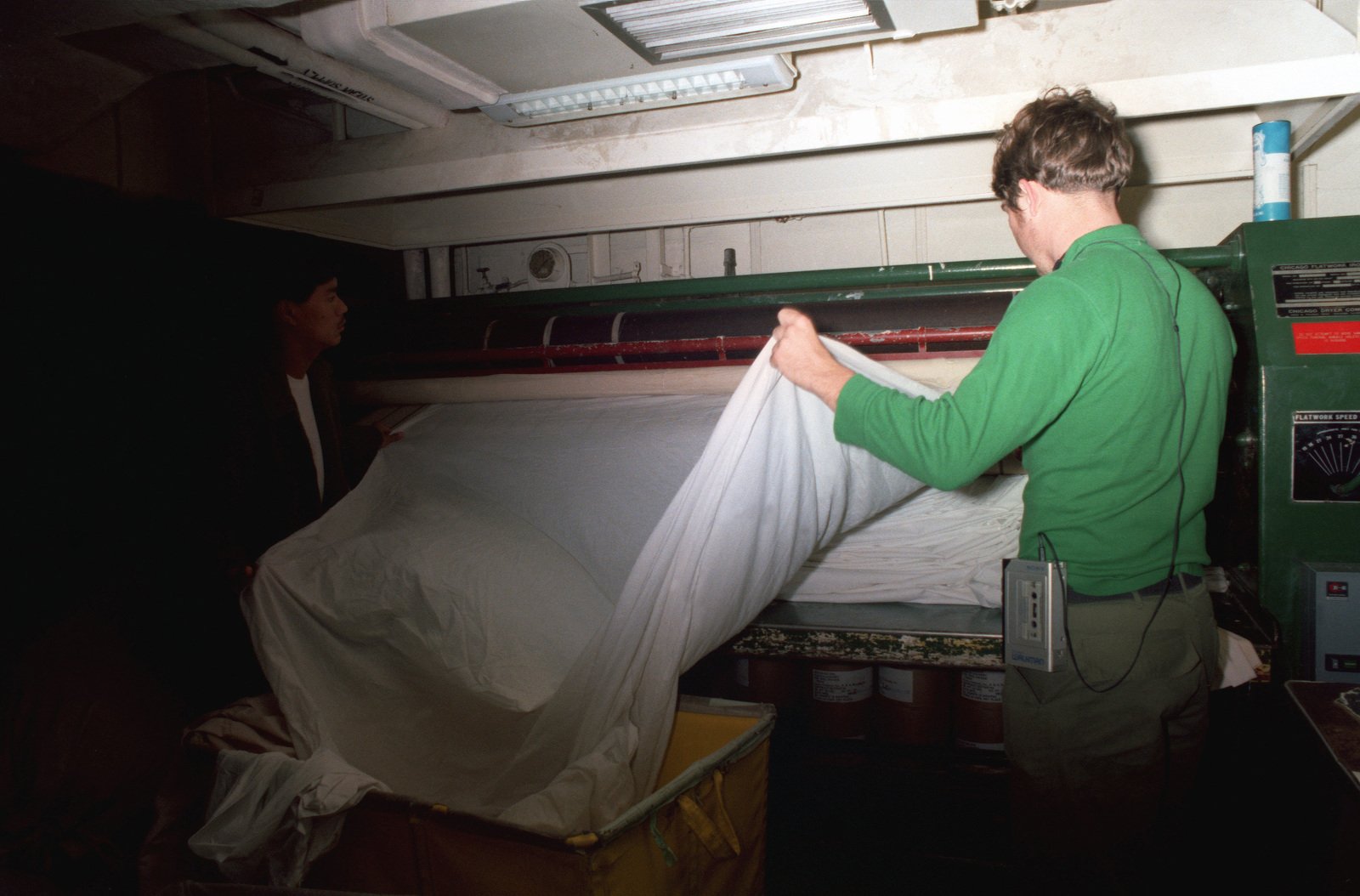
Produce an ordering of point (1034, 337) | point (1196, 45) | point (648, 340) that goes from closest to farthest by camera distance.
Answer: point (1034, 337) → point (1196, 45) → point (648, 340)

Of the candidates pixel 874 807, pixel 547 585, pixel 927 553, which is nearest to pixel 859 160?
pixel 927 553

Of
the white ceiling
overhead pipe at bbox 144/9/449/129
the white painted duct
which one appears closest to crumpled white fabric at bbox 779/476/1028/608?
the white ceiling

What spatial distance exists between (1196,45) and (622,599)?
197cm

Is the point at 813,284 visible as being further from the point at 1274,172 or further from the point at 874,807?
the point at 874,807

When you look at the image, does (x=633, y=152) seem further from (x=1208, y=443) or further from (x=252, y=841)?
(x=252, y=841)

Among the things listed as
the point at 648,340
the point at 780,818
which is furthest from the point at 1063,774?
the point at 648,340

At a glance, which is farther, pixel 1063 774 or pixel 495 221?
pixel 495 221

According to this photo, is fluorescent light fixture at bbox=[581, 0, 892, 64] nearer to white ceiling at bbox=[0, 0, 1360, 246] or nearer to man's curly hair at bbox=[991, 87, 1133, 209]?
white ceiling at bbox=[0, 0, 1360, 246]

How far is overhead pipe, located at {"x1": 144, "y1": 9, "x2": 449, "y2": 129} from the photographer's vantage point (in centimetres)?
169

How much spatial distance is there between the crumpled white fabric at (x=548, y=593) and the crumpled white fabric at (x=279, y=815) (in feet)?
0.40

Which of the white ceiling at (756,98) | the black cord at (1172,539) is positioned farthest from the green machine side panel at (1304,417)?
the black cord at (1172,539)

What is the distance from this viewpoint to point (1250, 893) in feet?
6.56

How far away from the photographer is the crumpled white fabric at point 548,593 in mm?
1526

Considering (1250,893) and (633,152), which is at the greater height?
(633,152)
